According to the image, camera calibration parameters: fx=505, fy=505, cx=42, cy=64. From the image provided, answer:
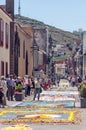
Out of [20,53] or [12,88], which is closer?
[12,88]

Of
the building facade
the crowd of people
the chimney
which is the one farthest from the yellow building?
the crowd of people

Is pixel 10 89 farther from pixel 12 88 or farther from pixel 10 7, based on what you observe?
pixel 10 7

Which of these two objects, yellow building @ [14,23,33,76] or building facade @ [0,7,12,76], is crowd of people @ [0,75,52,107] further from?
yellow building @ [14,23,33,76]

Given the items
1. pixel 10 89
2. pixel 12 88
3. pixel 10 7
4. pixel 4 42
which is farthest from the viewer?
pixel 10 7

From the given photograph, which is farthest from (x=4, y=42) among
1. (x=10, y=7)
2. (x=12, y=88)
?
(x=12, y=88)

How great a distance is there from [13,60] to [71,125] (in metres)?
31.1

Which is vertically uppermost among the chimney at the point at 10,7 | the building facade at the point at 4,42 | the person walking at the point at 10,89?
the chimney at the point at 10,7

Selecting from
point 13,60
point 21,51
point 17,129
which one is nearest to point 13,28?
point 13,60

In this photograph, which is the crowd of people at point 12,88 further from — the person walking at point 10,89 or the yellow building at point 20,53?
the yellow building at point 20,53

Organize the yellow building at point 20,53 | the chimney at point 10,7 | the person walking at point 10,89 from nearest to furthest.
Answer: the person walking at point 10,89 → the chimney at point 10,7 → the yellow building at point 20,53

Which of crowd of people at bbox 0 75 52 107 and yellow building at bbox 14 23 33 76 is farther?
yellow building at bbox 14 23 33 76

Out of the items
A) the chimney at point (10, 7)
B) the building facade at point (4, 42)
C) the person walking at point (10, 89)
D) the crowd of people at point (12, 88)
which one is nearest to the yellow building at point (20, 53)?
the chimney at point (10, 7)

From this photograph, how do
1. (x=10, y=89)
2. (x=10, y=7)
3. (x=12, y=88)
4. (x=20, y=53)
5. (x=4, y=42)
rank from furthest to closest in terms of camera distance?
1. (x=20, y=53)
2. (x=10, y=7)
3. (x=4, y=42)
4. (x=12, y=88)
5. (x=10, y=89)

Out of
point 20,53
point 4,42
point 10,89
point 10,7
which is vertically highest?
point 10,7
